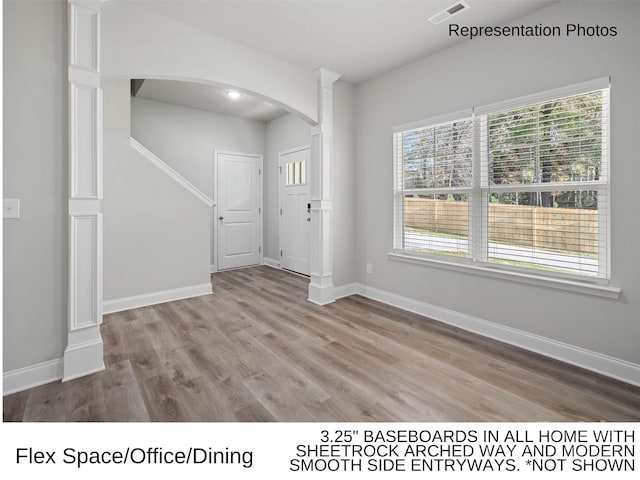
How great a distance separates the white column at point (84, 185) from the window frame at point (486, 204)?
2727 mm

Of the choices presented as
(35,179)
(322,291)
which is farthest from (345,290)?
(35,179)

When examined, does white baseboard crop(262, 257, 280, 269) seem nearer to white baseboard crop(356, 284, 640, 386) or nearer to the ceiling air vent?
white baseboard crop(356, 284, 640, 386)

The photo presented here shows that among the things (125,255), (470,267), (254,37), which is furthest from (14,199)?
(470,267)

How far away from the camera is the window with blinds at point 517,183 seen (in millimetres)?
2270

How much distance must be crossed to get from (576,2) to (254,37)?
2.46 metres

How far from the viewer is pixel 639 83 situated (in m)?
2.03

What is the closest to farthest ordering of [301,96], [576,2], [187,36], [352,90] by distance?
1. [576,2]
2. [187,36]
3. [301,96]
4. [352,90]

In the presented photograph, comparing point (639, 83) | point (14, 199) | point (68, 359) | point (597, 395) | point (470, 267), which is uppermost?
point (639, 83)

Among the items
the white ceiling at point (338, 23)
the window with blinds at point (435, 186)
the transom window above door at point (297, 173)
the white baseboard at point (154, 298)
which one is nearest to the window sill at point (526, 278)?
the window with blinds at point (435, 186)

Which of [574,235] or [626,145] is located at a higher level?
[626,145]

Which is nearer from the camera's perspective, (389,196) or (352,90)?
(389,196)

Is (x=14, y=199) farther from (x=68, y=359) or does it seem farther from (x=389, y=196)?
(x=389, y=196)

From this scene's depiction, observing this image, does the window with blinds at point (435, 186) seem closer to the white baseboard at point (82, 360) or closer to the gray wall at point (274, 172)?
the gray wall at point (274, 172)

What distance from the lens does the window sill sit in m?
2.21
